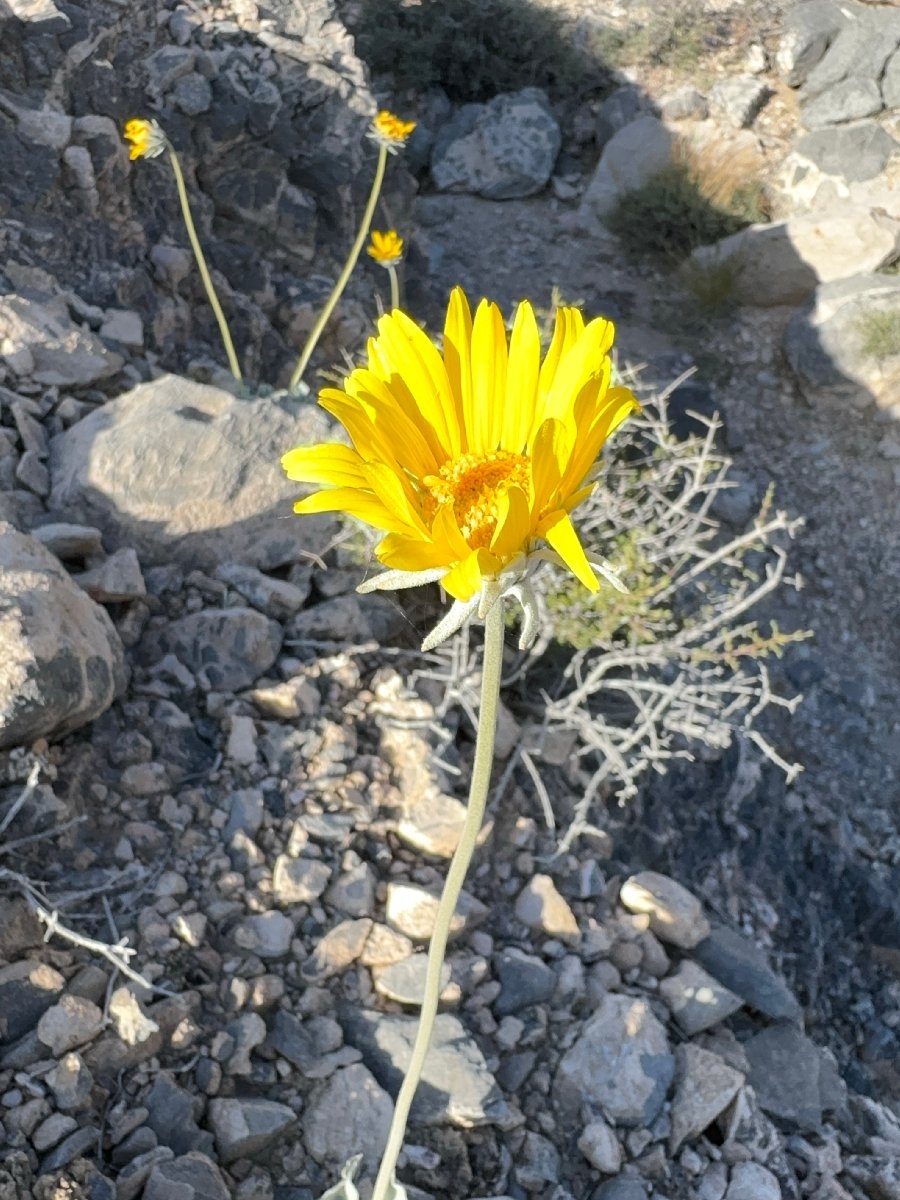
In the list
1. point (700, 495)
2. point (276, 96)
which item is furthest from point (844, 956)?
point (276, 96)

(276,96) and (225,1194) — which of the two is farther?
(276,96)

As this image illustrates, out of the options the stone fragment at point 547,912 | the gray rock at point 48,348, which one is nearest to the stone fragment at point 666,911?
the stone fragment at point 547,912

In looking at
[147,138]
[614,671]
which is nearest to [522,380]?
[614,671]

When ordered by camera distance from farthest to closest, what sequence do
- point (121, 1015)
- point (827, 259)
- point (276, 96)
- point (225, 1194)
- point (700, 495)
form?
point (827, 259)
point (700, 495)
point (276, 96)
point (121, 1015)
point (225, 1194)

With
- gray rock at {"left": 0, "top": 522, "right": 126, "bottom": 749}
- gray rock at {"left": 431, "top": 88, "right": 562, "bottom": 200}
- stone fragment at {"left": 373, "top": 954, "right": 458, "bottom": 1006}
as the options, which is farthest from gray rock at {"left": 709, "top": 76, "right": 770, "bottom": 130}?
stone fragment at {"left": 373, "top": 954, "right": 458, "bottom": 1006}

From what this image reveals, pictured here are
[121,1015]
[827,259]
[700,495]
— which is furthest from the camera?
[827,259]

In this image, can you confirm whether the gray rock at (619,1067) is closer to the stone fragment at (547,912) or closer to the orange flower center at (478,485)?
the stone fragment at (547,912)

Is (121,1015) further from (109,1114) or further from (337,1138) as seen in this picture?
(337,1138)
